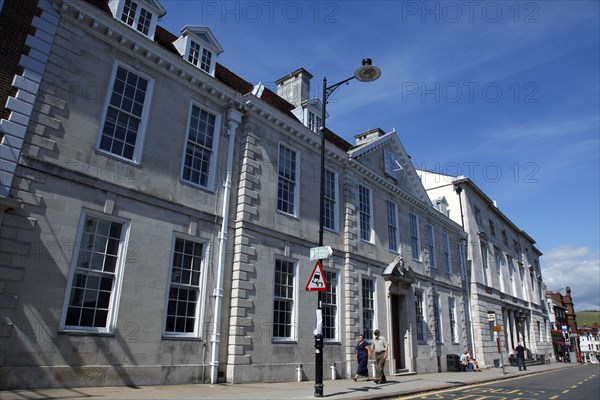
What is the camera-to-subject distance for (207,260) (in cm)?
1285

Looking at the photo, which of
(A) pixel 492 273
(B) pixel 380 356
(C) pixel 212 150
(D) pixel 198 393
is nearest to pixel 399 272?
(B) pixel 380 356

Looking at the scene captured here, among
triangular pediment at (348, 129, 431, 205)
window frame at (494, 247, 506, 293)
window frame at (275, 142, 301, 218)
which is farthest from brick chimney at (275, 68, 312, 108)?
window frame at (494, 247, 506, 293)

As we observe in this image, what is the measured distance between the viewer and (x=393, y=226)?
23.2 metres

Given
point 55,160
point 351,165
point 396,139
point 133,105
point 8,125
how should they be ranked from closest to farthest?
point 8,125
point 55,160
point 133,105
point 351,165
point 396,139

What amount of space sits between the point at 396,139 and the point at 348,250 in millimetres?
9749

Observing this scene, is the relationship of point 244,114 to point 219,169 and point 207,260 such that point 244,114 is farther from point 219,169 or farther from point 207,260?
point 207,260

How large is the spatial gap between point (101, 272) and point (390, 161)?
58.3ft

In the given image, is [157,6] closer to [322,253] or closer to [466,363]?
[322,253]

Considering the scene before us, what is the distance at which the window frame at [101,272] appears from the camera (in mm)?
9555

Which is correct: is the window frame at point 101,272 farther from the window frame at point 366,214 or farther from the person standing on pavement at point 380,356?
→ the window frame at point 366,214

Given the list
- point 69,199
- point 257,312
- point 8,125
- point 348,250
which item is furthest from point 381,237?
point 8,125

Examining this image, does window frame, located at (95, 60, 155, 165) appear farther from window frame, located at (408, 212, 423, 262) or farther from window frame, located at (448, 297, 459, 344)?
window frame, located at (448, 297, 459, 344)

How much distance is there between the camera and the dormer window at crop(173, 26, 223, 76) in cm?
1422

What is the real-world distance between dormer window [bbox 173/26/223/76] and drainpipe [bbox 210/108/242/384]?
1.90 m
